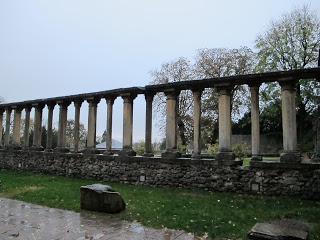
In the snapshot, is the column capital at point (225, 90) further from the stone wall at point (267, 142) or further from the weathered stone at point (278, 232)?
the stone wall at point (267, 142)

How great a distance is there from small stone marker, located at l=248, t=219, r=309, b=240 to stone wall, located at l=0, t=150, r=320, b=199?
4184mm

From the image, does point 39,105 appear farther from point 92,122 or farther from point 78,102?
point 92,122

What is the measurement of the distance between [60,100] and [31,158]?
154 inches

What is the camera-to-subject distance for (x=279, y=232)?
6348 mm

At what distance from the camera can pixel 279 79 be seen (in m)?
11.8

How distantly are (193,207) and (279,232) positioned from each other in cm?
321

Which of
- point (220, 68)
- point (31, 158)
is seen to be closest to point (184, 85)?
point (31, 158)

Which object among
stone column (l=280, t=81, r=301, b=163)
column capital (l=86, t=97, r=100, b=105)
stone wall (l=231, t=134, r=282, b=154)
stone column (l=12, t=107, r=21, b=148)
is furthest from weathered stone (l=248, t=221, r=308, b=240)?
stone wall (l=231, t=134, r=282, b=154)

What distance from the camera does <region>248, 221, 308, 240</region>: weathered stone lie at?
6.16 metres

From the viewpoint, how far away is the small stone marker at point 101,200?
8.84 metres

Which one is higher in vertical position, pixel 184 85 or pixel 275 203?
pixel 184 85

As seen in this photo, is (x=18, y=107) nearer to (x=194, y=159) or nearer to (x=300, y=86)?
(x=194, y=159)

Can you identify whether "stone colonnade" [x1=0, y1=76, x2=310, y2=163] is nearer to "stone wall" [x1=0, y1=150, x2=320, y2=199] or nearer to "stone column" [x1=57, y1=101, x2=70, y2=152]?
"stone column" [x1=57, y1=101, x2=70, y2=152]

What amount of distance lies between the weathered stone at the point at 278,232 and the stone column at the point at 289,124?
465 cm
